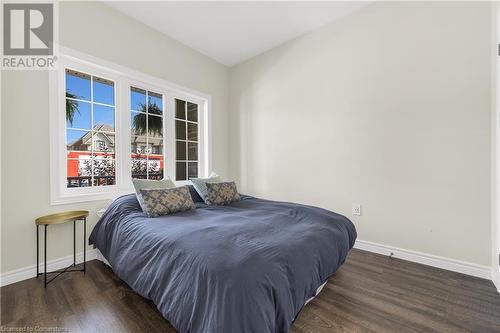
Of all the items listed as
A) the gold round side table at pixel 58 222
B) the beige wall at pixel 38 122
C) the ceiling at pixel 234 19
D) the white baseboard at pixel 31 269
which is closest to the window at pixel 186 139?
the beige wall at pixel 38 122

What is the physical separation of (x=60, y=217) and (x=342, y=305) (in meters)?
2.47

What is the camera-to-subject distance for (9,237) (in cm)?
188

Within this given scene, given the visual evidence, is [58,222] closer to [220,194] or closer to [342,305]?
[220,194]

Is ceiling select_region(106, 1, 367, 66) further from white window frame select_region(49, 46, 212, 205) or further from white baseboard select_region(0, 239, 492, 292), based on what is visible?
white baseboard select_region(0, 239, 492, 292)

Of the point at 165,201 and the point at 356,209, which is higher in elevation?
the point at 165,201

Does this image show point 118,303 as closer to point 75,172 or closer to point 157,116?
point 75,172

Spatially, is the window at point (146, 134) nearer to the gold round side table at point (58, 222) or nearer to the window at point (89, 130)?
the window at point (89, 130)

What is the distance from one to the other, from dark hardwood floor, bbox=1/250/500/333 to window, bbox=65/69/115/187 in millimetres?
1039

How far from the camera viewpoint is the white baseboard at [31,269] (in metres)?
1.85

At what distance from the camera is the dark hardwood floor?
4.55 ft

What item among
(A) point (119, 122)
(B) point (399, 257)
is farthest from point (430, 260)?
(A) point (119, 122)

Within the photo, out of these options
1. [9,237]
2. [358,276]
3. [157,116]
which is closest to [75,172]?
[9,237]

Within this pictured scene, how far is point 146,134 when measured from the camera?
117 inches

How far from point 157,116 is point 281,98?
182cm
